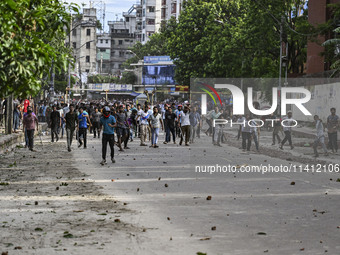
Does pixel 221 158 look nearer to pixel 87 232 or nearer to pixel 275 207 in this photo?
pixel 275 207

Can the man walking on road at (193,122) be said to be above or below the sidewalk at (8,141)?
above

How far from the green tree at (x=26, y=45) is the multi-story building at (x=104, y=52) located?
167275 mm

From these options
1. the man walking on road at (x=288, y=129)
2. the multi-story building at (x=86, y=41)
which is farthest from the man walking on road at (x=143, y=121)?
the multi-story building at (x=86, y=41)

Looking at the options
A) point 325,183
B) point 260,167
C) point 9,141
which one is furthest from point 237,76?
point 325,183

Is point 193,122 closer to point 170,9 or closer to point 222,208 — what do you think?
point 222,208

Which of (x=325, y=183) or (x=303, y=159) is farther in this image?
(x=303, y=159)

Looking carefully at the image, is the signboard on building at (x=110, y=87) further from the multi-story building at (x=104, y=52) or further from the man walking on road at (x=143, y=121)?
the man walking on road at (x=143, y=121)

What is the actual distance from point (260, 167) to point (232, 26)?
3327cm

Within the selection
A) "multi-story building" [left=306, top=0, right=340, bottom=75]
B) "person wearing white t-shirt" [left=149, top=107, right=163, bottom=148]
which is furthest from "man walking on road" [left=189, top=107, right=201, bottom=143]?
"multi-story building" [left=306, top=0, right=340, bottom=75]

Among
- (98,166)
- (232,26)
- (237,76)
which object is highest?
(232,26)

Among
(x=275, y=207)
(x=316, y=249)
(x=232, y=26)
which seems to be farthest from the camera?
(x=232, y=26)

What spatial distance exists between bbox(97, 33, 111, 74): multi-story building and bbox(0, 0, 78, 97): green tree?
167 metres

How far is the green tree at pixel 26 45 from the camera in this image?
10.3m

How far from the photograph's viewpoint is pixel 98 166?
19.8m
